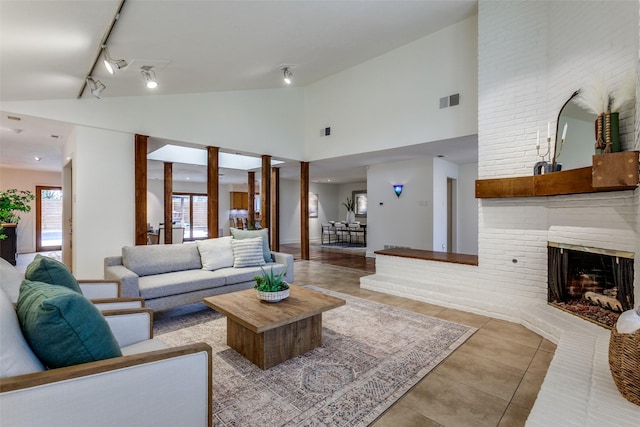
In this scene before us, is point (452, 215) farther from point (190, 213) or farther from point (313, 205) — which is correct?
point (190, 213)

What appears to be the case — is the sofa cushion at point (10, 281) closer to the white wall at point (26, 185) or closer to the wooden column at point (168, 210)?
the wooden column at point (168, 210)

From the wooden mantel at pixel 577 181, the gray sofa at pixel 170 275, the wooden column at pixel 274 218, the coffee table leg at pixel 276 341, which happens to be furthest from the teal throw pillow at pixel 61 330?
the wooden column at pixel 274 218

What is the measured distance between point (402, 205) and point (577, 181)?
4.64 meters

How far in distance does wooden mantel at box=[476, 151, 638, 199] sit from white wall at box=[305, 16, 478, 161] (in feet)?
4.30

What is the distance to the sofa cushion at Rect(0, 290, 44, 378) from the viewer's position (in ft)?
3.45

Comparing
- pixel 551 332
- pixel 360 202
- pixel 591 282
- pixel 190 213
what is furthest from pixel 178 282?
pixel 190 213

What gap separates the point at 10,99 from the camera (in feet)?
12.4

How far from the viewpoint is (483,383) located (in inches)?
86.7

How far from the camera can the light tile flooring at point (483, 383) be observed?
1.84 m

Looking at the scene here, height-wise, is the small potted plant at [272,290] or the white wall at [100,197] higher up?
the white wall at [100,197]

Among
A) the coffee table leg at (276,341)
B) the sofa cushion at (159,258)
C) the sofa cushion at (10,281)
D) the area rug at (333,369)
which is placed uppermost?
the sofa cushion at (10,281)

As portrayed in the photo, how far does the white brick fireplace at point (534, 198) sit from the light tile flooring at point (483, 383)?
0.72 feet

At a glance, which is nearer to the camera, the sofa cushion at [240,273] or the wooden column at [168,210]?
the sofa cushion at [240,273]

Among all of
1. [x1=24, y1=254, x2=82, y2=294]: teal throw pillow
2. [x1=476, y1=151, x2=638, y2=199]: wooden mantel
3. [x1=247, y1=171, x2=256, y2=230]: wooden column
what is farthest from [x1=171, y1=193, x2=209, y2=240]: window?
[x1=476, y1=151, x2=638, y2=199]: wooden mantel
